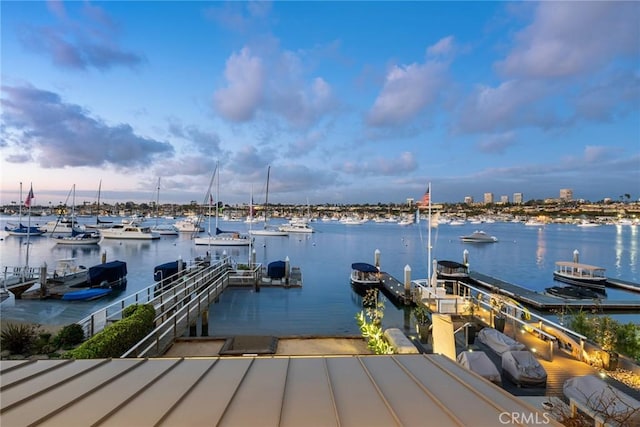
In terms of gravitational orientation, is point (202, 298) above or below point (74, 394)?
below

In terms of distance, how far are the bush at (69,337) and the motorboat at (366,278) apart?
17191mm

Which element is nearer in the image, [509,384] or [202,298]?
[509,384]

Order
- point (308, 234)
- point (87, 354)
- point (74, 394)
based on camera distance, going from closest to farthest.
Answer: point (74, 394) < point (87, 354) < point (308, 234)

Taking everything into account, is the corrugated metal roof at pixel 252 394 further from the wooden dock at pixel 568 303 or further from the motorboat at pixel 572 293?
the motorboat at pixel 572 293

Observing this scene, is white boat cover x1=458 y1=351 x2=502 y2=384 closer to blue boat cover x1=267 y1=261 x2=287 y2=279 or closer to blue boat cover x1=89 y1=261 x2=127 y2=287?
blue boat cover x1=267 y1=261 x2=287 y2=279

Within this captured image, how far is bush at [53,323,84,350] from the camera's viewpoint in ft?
35.4

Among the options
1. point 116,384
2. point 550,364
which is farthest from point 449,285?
point 116,384

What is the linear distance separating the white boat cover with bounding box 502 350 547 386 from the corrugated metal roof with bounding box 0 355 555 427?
5951 millimetres

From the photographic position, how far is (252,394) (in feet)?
8.79

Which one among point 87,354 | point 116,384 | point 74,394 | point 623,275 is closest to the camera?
point 74,394

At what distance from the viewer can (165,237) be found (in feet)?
219

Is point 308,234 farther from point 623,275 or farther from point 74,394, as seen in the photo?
point 74,394

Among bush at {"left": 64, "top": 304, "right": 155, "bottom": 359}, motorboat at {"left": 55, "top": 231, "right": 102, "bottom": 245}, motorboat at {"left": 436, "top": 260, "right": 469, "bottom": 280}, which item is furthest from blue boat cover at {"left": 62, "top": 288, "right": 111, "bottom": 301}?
motorboat at {"left": 55, "top": 231, "right": 102, "bottom": 245}

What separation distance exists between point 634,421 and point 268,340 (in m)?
8.49
